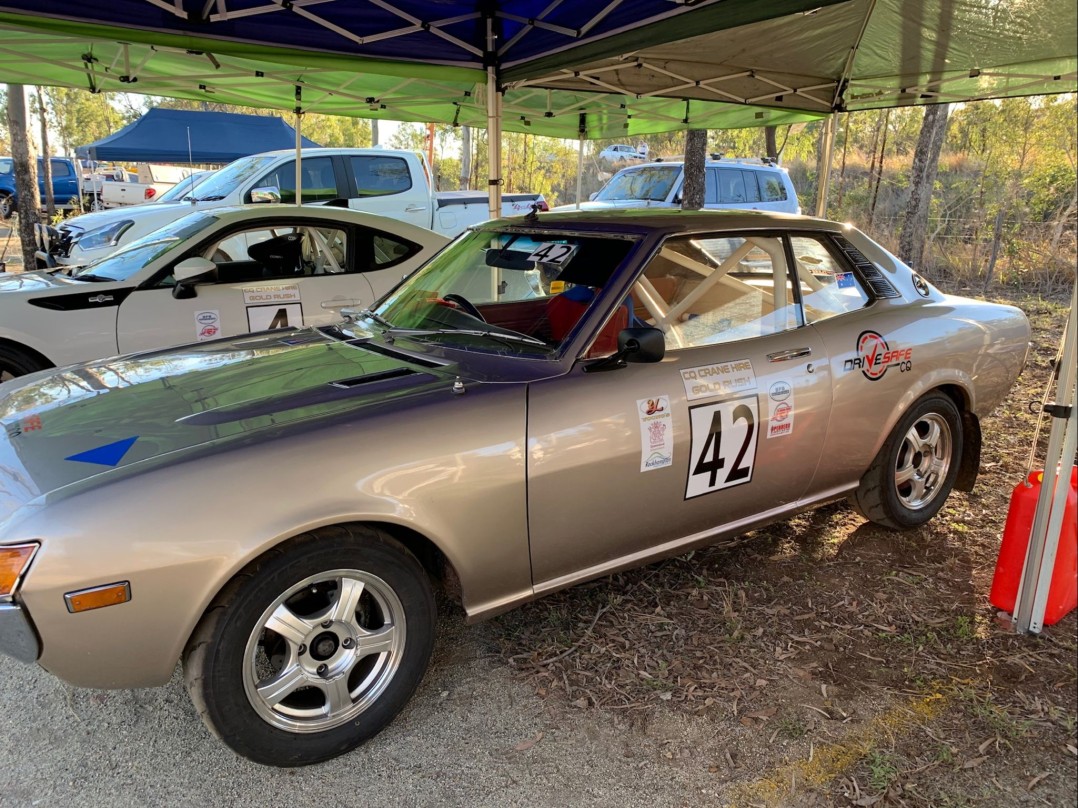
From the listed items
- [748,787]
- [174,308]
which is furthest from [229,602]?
[174,308]

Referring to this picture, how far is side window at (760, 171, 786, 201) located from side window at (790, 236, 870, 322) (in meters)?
10.2

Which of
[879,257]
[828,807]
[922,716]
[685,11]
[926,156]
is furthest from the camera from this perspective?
[926,156]

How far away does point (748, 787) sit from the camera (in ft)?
7.68

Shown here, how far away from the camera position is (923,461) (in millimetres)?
3984

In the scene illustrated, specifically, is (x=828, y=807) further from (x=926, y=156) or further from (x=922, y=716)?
(x=926, y=156)

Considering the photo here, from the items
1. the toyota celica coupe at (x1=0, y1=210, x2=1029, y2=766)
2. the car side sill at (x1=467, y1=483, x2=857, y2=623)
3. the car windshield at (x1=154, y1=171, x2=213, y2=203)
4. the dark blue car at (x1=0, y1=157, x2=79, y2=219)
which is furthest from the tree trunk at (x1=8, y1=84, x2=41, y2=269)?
the dark blue car at (x1=0, y1=157, x2=79, y2=219)

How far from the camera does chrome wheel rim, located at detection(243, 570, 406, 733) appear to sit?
229 centimetres

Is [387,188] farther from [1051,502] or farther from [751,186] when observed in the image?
[1051,502]

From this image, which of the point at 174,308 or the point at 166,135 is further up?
the point at 166,135

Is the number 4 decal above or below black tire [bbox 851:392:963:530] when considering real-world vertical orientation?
above

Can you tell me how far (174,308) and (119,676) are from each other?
3.78 m

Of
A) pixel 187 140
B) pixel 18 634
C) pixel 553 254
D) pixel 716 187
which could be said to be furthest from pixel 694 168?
pixel 187 140

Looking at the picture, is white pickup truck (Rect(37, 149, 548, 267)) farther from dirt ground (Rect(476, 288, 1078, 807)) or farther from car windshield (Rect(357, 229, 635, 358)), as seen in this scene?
dirt ground (Rect(476, 288, 1078, 807))

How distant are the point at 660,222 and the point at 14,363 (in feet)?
14.3
